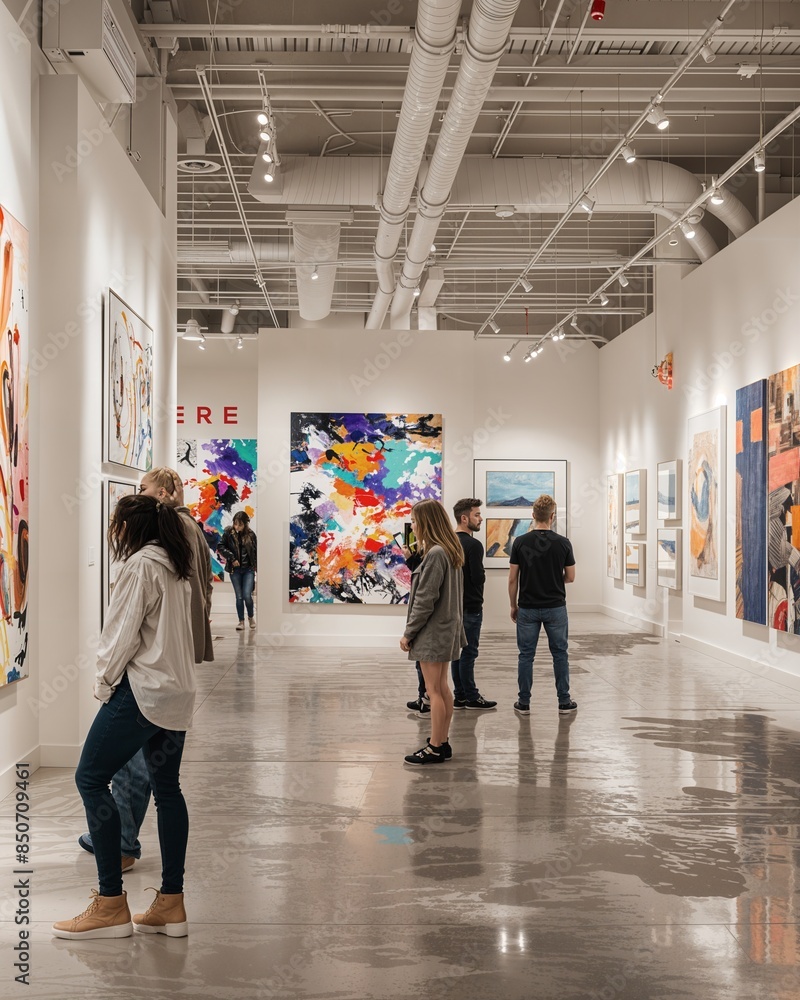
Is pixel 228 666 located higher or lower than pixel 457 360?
lower

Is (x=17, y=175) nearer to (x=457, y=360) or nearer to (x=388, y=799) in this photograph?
(x=388, y=799)

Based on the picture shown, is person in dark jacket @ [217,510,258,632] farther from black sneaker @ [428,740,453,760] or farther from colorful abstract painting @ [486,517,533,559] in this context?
black sneaker @ [428,740,453,760]

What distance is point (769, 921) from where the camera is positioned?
3.54 meters

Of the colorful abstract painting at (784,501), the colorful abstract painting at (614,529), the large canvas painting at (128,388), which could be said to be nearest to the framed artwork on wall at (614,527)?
the colorful abstract painting at (614,529)

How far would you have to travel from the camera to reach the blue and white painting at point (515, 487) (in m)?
17.3

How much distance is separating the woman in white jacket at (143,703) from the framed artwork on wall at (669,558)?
9.99 meters

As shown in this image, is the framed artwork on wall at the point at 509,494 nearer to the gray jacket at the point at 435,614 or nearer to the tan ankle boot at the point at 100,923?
the gray jacket at the point at 435,614

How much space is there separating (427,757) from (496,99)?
236 inches

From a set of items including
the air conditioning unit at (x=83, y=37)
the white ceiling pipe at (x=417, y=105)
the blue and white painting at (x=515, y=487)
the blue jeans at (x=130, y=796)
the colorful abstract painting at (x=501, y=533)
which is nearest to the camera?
the blue jeans at (x=130, y=796)

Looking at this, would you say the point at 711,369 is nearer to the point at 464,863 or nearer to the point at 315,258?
the point at 315,258

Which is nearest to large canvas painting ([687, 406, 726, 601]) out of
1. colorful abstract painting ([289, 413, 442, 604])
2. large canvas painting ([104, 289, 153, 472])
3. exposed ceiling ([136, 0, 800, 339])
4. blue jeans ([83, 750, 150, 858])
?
exposed ceiling ([136, 0, 800, 339])

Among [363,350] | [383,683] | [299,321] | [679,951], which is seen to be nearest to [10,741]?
[679,951]

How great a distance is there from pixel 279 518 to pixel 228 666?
2.91 metres

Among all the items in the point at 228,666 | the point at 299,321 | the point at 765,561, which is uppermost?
the point at 299,321
